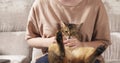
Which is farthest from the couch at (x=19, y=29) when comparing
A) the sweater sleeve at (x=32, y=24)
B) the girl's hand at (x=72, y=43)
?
the girl's hand at (x=72, y=43)

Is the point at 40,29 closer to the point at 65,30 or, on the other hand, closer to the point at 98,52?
the point at 65,30

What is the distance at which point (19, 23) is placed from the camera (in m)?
2.28

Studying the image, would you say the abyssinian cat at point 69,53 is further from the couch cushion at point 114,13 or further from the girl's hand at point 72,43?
the couch cushion at point 114,13

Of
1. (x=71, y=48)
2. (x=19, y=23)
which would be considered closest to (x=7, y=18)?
(x=19, y=23)

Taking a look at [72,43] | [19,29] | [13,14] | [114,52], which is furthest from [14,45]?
[72,43]

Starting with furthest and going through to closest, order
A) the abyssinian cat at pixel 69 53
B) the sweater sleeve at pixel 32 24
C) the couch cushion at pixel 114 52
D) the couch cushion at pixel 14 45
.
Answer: the couch cushion at pixel 14 45 < the couch cushion at pixel 114 52 < the sweater sleeve at pixel 32 24 < the abyssinian cat at pixel 69 53

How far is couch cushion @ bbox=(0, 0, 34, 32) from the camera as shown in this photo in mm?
2271

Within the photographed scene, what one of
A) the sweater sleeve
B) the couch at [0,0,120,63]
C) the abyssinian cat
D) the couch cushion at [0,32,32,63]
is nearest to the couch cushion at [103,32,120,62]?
the couch at [0,0,120,63]

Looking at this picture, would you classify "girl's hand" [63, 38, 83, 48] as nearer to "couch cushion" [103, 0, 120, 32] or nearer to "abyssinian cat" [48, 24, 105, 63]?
"abyssinian cat" [48, 24, 105, 63]

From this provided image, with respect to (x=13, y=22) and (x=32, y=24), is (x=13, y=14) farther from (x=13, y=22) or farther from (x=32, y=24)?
(x=32, y=24)

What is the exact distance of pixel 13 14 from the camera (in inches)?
90.0

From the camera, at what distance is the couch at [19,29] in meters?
2.11

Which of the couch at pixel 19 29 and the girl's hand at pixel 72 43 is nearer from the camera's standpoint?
the girl's hand at pixel 72 43

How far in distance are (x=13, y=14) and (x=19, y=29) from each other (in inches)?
5.6
